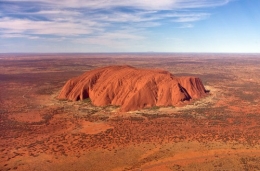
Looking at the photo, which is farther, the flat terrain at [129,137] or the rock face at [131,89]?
the rock face at [131,89]

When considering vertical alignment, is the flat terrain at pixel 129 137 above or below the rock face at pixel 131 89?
below

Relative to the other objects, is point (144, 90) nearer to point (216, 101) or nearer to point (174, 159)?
point (216, 101)

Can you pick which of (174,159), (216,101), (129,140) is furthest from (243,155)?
(216,101)

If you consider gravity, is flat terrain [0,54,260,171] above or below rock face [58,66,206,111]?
below

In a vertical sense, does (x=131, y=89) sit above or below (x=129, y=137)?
above

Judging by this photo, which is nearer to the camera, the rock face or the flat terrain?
the flat terrain

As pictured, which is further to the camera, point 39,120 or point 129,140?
point 39,120

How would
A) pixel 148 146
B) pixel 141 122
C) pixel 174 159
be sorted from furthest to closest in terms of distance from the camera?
1. pixel 141 122
2. pixel 148 146
3. pixel 174 159

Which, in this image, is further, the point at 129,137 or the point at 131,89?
the point at 131,89
